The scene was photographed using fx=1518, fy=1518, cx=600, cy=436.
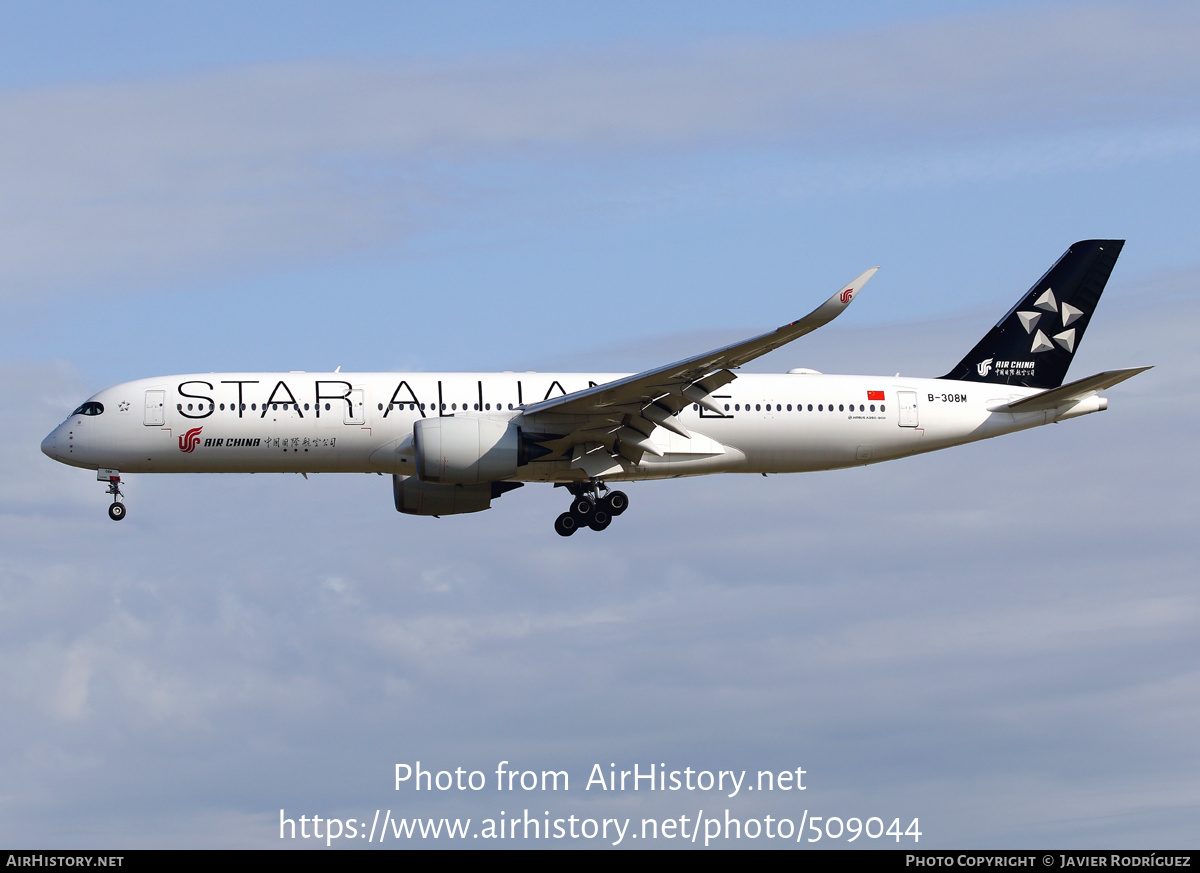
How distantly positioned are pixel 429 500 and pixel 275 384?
5.90 metres

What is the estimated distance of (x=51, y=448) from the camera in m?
40.2

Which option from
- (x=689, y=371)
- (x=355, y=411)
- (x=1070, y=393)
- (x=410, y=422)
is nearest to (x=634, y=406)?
(x=689, y=371)

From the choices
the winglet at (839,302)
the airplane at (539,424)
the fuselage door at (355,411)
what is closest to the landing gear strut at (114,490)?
Result: the airplane at (539,424)

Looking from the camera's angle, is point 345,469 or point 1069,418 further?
point 1069,418

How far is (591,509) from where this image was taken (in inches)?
1624

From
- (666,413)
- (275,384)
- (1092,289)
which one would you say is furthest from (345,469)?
(1092,289)

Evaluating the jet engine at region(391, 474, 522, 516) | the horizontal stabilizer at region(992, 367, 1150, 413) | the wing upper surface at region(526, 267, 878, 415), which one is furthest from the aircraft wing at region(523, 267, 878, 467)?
the horizontal stabilizer at region(992, 367, 1150, 413)

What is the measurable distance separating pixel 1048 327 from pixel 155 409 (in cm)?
2566

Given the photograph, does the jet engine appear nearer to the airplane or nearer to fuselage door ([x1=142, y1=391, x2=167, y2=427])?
the airplane

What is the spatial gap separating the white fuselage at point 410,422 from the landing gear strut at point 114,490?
0.86 feet

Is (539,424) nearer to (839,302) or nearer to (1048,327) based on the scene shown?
(839,302)
